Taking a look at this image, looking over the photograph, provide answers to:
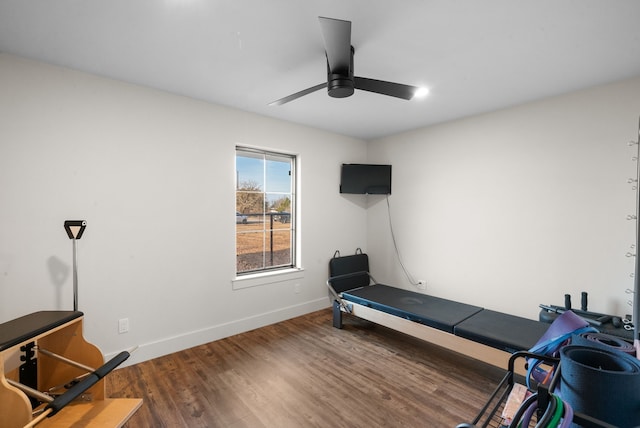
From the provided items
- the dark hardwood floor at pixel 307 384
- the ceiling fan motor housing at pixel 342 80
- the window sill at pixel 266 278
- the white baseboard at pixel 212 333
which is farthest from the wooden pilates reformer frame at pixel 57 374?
the ceiling fan motor housing at pixel 342 80

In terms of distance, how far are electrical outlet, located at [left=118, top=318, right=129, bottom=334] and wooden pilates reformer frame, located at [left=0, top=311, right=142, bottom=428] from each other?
29.9 inches

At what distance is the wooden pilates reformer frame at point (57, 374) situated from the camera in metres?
1.41

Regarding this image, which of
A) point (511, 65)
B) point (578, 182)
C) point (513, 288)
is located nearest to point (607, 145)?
point (578, 182)

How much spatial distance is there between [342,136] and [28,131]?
11.5 ft

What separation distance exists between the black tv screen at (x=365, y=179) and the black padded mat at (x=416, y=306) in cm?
151

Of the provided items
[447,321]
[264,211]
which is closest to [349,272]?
[264,211]

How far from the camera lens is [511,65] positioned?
2293mm

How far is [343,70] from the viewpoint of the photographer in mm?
1898

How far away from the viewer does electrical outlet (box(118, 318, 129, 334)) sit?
2607 mm

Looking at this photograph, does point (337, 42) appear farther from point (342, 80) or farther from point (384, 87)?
point (384, 87)

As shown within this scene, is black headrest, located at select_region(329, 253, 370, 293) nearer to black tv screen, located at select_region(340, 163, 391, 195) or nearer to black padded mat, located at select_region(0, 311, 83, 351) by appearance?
black tv screen, located at select_region(340, 163, 391, 195)

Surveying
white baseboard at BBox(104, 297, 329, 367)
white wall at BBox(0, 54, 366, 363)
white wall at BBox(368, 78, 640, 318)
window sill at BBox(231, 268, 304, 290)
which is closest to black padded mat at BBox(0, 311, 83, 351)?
white wall at BBox(0, 54, 366, 363)

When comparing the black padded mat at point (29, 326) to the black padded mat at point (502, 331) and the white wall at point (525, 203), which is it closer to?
the black padded mat at point (502, 331)

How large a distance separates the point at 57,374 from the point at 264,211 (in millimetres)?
2419
